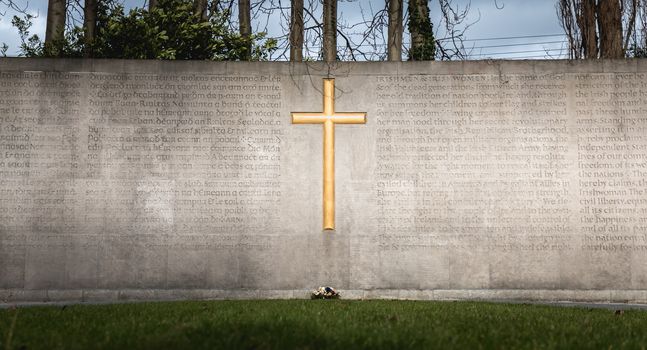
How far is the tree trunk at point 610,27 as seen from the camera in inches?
613

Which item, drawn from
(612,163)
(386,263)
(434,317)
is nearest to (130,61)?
(386,263)

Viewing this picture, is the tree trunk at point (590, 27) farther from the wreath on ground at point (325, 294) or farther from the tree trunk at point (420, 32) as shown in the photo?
the wreath on ground at point (325, 294)

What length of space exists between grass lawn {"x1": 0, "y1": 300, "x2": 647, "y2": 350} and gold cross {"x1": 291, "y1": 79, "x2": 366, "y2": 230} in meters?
3.11

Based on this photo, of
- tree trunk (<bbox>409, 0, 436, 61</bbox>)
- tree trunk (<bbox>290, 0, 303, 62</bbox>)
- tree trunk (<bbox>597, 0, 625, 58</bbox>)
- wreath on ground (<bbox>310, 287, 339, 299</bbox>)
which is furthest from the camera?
tree trunk (<bbox>597, 0, 625, 58</bbox>)

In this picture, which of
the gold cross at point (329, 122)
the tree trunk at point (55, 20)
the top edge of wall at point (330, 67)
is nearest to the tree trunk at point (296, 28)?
the top edge of wall at point (330, 67)

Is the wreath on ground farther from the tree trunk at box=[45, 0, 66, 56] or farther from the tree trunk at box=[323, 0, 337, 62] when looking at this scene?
the tree trunk at box=[45, 0, 66, 56]

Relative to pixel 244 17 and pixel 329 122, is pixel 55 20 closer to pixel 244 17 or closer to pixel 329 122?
pixel 244 17

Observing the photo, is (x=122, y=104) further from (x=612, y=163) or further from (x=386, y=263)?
(x=612, y=163)

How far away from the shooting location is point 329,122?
34.9 ft

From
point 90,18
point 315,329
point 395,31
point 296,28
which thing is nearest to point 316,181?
point 296,28

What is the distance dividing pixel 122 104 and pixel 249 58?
3850 millimetres

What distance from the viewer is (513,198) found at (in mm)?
10469

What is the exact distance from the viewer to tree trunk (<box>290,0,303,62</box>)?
12953 mm

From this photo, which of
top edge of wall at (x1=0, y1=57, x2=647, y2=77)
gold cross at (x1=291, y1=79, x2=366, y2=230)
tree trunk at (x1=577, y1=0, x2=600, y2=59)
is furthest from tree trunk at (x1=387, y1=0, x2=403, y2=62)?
tree trunk at (x1=577, y1=0, x2=600, y2=59)
